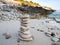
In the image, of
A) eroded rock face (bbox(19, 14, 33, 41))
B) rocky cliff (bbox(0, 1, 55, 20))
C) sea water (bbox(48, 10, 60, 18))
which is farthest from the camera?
sea water (bbox(48, 10, 60, 18))

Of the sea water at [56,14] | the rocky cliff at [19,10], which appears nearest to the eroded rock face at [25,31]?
the rocky cliff at [19,10]

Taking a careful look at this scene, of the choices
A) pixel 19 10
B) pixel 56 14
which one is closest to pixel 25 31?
pixel 19 10

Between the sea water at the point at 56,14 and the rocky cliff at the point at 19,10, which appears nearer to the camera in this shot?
the rocky cliff at the point at 19,10

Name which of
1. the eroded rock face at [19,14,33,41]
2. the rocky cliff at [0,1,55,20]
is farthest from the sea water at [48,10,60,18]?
the eroded rock face at [19,14,33,41]

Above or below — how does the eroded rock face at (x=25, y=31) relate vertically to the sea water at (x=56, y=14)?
above

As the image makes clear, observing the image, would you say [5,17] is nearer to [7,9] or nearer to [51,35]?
[7,9]

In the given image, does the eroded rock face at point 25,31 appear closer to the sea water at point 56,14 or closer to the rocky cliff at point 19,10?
the rocky cliff at point 19,10

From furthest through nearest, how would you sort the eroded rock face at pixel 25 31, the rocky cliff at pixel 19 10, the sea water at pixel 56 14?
the sea water at pixel 56 14 → the rocky cliff at pixel 19 10 → the eroded rock face at pixel 25 31

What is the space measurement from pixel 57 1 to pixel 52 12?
27.1 inches

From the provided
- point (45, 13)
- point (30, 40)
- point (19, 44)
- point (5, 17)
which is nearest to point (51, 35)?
point (30, 40)

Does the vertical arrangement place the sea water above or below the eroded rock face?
below

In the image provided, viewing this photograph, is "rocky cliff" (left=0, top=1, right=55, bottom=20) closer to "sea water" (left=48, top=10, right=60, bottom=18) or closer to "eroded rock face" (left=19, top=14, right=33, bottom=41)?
"sea water" (left=48, top=10, right=60, bottom=18)

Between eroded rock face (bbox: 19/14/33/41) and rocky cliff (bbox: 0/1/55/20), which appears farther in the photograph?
rocky cliff (bbox: 0/1/55/20)

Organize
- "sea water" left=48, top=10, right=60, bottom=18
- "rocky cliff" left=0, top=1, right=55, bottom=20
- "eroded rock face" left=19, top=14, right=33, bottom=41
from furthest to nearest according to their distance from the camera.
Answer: "sea water" left=48, top=10, right=60, bottom=18 < "rocky cliff" left=0, top=1, right=55, bottom=20 < "eroded rock face" left=19, top=14, right=33, bottom=41
